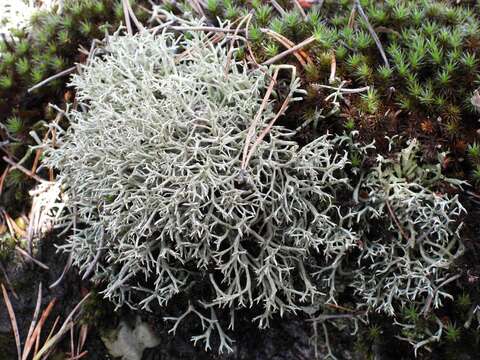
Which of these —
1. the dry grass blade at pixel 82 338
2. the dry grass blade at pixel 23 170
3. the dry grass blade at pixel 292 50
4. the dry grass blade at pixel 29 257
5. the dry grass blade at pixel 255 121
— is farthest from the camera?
the dry grass blade at pixel 23 170

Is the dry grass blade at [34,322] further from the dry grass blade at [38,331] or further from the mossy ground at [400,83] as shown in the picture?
the mossy ground at [400,83]

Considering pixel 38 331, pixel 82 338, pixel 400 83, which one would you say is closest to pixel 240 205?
pixel 400 83

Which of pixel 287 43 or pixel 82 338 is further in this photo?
pixel 82 338

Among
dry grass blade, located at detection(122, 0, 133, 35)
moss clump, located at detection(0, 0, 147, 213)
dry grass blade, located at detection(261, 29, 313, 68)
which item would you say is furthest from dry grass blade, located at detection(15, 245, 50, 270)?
dry grass blade, located at detection(261, 29, 313, 68)

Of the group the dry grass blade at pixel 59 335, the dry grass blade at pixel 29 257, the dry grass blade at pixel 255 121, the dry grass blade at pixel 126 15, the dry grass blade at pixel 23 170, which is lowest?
the dry grass blade at pixel 59 335

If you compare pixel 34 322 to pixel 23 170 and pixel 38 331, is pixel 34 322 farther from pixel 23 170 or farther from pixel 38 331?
pixel 23 170

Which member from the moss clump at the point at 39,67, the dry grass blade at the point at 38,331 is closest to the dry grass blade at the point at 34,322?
the dry grass blade at the point at 38,331

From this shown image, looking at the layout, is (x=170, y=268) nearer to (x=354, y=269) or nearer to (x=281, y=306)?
(x=281, y=306)

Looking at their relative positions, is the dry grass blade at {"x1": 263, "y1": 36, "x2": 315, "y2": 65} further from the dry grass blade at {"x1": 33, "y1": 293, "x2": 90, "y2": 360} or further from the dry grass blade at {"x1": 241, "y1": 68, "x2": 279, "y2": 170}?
the dry grass blade at {"x1": 33, "y1": 293, "x2": 90, "y2": 360}

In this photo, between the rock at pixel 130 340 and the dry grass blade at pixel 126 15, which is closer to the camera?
the rock at pixel 130 340

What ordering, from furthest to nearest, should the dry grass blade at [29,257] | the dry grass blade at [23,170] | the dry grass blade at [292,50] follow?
1. the dry grass blade at [23,170]
2. the dry grass blade at [29,257]
3. the dry grass blade at [292,50]
